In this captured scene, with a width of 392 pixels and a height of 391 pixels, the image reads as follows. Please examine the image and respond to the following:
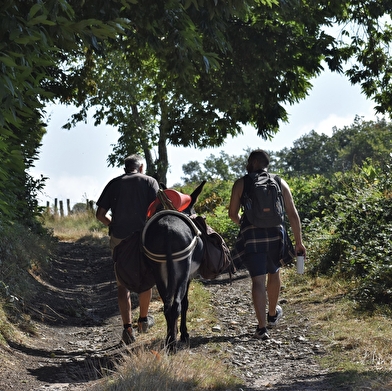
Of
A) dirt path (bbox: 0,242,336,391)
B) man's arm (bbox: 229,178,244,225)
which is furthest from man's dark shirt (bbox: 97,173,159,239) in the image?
dirt path (bbox: 0,242,336,391)

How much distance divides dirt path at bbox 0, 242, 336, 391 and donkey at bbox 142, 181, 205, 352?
0.64 m

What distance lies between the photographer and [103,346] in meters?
8.36

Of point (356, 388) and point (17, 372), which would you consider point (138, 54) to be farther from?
point (356, 388)

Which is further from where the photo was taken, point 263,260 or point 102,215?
point 102,215

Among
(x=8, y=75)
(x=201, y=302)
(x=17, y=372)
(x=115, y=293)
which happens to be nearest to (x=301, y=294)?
(x=201, y=302)

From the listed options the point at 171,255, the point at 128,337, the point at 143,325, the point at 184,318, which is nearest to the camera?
the point at 171,255

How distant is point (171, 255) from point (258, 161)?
1.71m

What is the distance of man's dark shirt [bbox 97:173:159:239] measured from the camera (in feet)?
25.6

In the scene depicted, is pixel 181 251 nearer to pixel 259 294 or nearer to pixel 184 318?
pixel 184 318

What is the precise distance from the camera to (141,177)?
25.7 ft

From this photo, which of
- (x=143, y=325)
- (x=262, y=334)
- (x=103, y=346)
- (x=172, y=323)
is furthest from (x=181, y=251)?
(x=103, y=346)

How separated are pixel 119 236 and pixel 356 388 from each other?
10.9 feet

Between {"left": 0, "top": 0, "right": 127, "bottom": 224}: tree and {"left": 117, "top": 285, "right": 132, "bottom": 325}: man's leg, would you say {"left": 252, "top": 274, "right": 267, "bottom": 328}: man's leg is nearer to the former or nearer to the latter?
{"left": 117, "top": 285, "right": 132, "bottom": 325}: man's leg

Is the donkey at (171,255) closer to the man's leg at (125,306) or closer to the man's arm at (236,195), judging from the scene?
the man's arm at (236,195)
